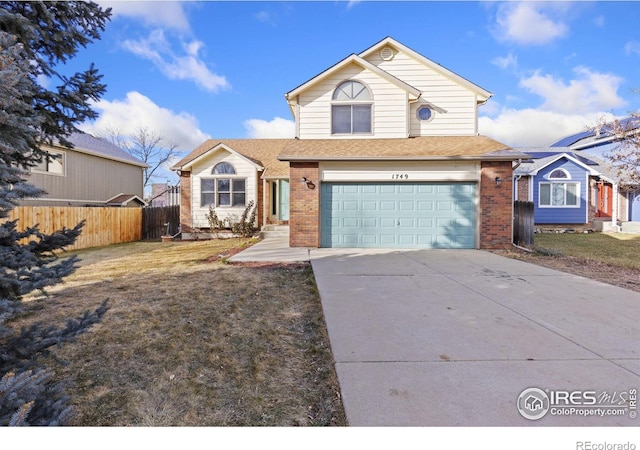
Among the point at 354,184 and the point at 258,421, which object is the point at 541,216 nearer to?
the point at 354,184

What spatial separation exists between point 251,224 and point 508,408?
525 inches

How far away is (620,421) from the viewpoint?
7.64 feet

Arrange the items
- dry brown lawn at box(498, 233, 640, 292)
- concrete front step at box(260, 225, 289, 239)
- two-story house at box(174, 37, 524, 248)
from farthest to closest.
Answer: concrete front step at box(260, 225, 289, 239) < two-story house at box(174, 37, 524, 248) < dry brown lawn at box(498, 233, 640, 292)

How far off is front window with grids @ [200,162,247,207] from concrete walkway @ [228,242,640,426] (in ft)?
32.5

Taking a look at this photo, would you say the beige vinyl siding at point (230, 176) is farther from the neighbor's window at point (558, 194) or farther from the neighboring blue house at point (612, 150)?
the neighbor's window at point (558, 194)

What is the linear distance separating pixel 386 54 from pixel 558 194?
12563mm

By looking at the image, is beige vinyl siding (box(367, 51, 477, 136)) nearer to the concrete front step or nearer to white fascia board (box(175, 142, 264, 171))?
the concrete front step

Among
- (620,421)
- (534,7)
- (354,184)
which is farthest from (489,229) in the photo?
(620,421)

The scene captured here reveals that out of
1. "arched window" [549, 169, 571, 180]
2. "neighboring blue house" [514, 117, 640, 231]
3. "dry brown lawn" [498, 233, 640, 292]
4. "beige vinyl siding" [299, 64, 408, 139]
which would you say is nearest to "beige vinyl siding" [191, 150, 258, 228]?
"beige vinyl siding" [299, 64, 408, 139]

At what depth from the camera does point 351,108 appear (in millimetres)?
11352

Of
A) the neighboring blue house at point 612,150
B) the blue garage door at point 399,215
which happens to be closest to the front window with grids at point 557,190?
the neighboring blue house at point 612,150

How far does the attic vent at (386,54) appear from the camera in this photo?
12109 millimetres

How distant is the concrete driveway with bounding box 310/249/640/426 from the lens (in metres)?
2.43

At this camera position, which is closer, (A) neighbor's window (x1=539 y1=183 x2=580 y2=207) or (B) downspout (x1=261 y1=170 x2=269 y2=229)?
(B) downspout (x1=261 y1=170 x2=269 y2=229)
